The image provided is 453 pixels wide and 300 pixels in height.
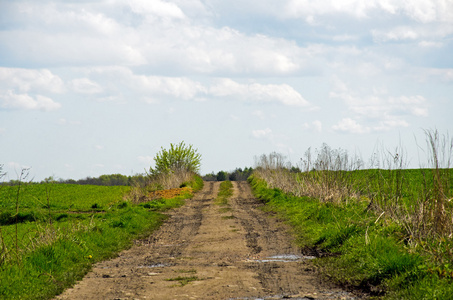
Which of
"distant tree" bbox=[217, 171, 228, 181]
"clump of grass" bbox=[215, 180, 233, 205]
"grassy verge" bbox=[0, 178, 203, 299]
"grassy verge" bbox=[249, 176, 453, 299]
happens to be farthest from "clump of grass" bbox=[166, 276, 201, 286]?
"distant tree" bbox=[217, 171, 228, 181]

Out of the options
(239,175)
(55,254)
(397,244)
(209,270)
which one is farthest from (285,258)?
(239,175)

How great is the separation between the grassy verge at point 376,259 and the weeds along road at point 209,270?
0.56 m

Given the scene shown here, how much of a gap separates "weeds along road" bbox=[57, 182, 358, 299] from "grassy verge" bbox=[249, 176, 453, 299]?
22.1 inches

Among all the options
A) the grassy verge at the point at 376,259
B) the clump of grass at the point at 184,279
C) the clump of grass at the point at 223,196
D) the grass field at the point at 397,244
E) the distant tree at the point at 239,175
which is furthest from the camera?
the distant tree at the point at 239,175

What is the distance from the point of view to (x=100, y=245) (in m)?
12.4

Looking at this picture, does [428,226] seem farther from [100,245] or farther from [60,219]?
[60,219]

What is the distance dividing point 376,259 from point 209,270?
3.19 m

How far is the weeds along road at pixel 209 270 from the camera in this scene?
7.59 meters

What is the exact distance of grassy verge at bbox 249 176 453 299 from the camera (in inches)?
281

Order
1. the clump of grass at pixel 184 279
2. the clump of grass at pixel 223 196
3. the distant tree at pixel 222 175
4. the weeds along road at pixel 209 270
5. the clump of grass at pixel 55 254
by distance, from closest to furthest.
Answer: the weeds along road at pixel 209 270
the clump of grass at pixel 55 254
the clump of grass at pixel 184 279
the clump of grass at pixel 223 196
the distant tree at pixel 222 175

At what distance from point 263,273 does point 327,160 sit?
10.8 m

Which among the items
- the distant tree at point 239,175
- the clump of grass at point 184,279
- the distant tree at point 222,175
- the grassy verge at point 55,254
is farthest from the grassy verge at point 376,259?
the distant tree at point 222,175

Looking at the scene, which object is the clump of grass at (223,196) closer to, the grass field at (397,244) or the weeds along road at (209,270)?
the weeds along road at (209,270)

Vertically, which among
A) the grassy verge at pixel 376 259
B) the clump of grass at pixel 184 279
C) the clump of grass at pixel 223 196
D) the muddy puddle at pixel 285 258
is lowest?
the clump of grass at pixel 184 279
